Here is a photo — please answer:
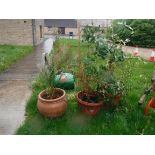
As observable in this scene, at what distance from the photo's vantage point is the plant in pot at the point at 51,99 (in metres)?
4.64

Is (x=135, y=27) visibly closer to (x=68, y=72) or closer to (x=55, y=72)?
(x=68, y=72)

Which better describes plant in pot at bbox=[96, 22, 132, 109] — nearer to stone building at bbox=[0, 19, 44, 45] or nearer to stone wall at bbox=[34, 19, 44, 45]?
stone building at bbox=[0, 19, 44, 45]

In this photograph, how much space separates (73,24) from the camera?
44.3 metres

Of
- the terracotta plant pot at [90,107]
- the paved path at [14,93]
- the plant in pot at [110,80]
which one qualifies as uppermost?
the plant in pot at [110,80]

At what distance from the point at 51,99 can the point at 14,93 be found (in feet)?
6.20

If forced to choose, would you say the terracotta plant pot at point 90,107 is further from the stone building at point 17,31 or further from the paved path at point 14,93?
the stone building at point 17,31

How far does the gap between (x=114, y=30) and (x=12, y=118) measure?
300cm

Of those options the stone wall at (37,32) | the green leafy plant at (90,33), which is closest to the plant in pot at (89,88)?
the green leafy plant at (90,33)

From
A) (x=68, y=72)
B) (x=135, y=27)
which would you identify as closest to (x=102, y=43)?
(x=68, y=72)

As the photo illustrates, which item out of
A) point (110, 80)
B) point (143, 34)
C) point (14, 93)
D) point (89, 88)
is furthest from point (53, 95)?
point (143, 34)

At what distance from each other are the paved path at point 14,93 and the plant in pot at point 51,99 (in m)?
0.36

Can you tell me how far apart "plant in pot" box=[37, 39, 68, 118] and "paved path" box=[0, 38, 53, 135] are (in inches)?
14.0

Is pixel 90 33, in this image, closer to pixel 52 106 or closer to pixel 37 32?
pixel 52 106

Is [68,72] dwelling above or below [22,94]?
above
